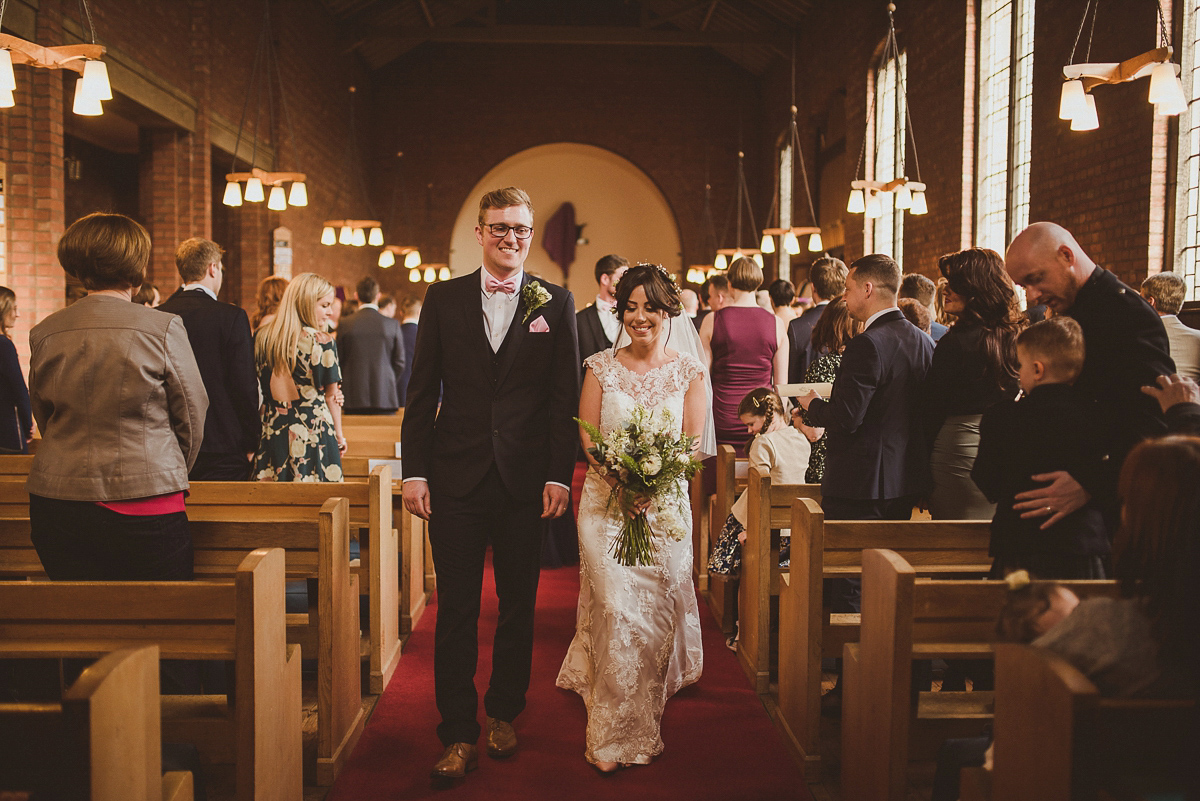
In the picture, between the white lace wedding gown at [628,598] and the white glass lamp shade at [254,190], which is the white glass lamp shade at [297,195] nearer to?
the white glass lamp shade at [254,190]

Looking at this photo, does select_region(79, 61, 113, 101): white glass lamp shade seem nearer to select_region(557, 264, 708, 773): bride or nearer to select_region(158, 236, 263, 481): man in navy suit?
select_region(158, 236, 263, 481): man in navy suit

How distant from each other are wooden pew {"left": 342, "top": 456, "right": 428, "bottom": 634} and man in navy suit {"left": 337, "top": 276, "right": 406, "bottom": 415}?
281 centimetres

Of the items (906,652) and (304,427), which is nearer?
(906,652)

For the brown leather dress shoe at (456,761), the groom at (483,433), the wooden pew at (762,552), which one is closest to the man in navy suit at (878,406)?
the wooden pew at (762,552)

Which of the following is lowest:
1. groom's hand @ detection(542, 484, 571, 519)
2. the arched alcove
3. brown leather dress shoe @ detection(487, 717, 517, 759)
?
brown leather dress shoe @ detection(487, 717, 517, 759)

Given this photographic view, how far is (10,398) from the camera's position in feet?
16.4

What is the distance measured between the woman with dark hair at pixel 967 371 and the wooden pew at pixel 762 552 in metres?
0.58

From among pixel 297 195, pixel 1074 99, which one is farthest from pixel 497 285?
pixel 297 195

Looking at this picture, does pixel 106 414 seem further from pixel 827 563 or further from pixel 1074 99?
pixel 1074 99

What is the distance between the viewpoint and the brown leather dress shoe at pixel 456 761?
9.38 feet

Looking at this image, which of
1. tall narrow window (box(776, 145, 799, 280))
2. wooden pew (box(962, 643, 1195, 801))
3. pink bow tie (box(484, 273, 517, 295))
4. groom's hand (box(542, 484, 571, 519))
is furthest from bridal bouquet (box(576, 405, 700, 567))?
tall narrow window (box(776, 145, 799, 280))

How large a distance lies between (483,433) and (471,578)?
0.46 metres

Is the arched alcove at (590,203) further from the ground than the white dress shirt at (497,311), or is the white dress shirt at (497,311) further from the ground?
the arched alcove at (590,203)

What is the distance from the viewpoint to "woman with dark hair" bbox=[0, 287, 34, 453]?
495cm
